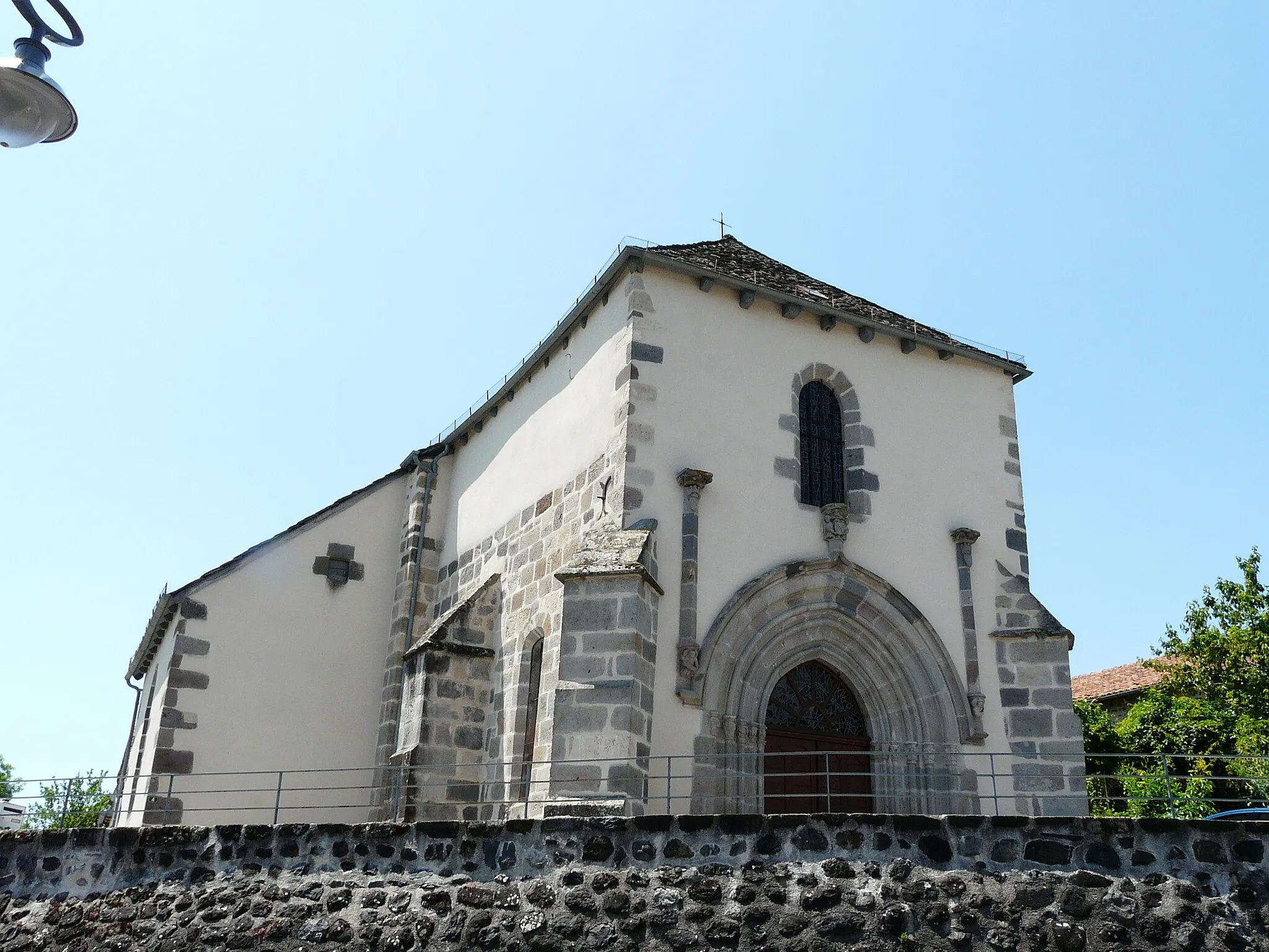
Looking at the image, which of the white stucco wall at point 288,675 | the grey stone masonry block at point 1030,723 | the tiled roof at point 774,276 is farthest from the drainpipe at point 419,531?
the grey stone masonry block at point 1030,723

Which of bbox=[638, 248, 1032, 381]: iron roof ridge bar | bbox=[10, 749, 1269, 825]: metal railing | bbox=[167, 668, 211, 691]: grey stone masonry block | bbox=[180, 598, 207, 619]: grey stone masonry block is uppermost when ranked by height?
bbox=[638, 248, 1032, 381]: iron roof ridge bar

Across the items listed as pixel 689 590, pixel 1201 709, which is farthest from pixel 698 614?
pixel 1201 709

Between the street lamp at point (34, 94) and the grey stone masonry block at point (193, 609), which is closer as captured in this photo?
the street lamp at point (34, 94)

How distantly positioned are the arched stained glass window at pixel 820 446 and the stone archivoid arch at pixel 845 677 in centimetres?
98

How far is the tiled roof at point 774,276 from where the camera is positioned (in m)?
14.3

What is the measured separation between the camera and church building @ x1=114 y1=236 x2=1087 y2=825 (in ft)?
39.3

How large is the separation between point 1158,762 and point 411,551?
648 inches

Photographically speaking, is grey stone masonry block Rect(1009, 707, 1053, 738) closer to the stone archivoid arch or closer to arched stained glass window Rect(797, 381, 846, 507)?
the stone archivoid arch

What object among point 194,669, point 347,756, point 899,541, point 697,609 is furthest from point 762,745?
point 194,669

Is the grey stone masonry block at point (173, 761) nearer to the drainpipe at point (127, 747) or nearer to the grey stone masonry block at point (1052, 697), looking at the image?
the drainpipe at point (127, 747)

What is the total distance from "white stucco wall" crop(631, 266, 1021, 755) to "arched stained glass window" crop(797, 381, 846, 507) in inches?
11.5

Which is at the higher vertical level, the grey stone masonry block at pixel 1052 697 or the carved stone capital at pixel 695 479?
the carved stone capital at pixel 695 479

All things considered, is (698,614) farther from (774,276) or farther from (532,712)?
(774,276)

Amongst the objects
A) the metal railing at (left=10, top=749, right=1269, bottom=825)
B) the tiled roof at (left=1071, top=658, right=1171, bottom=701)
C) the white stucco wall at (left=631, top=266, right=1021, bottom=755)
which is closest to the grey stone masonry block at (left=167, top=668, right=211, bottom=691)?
the metal railing at (left=10, top=749, right=1269, bottom=825)
